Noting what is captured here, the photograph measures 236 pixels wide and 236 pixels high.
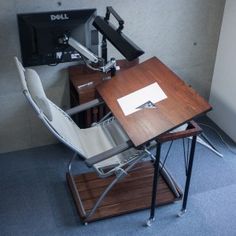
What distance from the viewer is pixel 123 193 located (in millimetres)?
2660

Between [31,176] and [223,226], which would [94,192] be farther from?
[223,226]

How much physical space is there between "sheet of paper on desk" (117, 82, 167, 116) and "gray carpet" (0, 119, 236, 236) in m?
0.75

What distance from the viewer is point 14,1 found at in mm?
2627

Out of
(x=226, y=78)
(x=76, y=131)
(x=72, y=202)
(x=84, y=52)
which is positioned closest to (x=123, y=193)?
(x=72, y=202)

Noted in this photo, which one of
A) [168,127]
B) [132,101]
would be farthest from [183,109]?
[132,101]

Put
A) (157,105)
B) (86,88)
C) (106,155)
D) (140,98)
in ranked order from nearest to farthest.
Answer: (106,155)
(157,105)
(140,98)
(86,88)

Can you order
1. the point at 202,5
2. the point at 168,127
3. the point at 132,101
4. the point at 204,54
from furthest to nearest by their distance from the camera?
the point at 204,54, the point at 202,5, the point at 132,101, the point at 168,127

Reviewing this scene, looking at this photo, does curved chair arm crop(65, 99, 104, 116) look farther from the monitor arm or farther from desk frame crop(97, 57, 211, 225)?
the monitor arm

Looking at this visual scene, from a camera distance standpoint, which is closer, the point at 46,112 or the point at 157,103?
the point at 46,112

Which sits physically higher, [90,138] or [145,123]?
[145,123]

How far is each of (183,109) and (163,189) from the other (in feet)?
2.53

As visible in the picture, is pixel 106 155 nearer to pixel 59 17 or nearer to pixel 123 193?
pixel 123 193

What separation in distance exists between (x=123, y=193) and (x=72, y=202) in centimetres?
37

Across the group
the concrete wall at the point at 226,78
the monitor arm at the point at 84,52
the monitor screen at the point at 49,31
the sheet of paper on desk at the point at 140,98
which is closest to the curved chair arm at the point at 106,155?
the sheet of paper on desk at the point at 140,98
